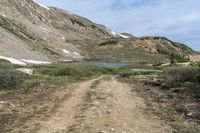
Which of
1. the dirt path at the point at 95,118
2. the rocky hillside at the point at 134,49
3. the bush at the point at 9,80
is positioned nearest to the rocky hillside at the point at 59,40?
the rocky hillside at the point at 134,49

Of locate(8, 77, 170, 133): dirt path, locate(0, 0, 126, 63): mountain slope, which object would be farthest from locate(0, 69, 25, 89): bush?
locate(0, 0, 126, 63): mountain slope

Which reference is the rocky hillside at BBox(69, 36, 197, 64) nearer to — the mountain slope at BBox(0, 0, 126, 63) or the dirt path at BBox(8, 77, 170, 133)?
the mountain slope at BBox(0, 0, 126, 63)

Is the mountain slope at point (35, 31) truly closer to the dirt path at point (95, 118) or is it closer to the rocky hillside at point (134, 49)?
the rocky hillside at point (134, 49)

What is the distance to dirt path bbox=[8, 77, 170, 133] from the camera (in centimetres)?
1490

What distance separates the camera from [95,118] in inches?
666

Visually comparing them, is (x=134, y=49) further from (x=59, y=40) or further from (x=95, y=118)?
(x=95, y=118)

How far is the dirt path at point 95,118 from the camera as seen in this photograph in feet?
48.9

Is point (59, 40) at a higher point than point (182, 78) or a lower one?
higher

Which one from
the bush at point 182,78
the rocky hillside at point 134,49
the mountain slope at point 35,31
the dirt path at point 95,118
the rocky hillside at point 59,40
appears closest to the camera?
the dirt path at point 95,118

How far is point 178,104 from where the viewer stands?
71.2 ft

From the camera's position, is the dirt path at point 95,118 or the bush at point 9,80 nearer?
the dirt path at point 95,118

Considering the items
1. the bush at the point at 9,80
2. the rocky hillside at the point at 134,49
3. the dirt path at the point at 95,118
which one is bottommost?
the dirt path at the point at 95,118

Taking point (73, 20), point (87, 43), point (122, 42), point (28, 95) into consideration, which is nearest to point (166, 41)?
point (122, 42)

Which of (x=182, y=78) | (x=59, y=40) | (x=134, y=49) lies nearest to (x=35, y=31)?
(x=59, y=40)
